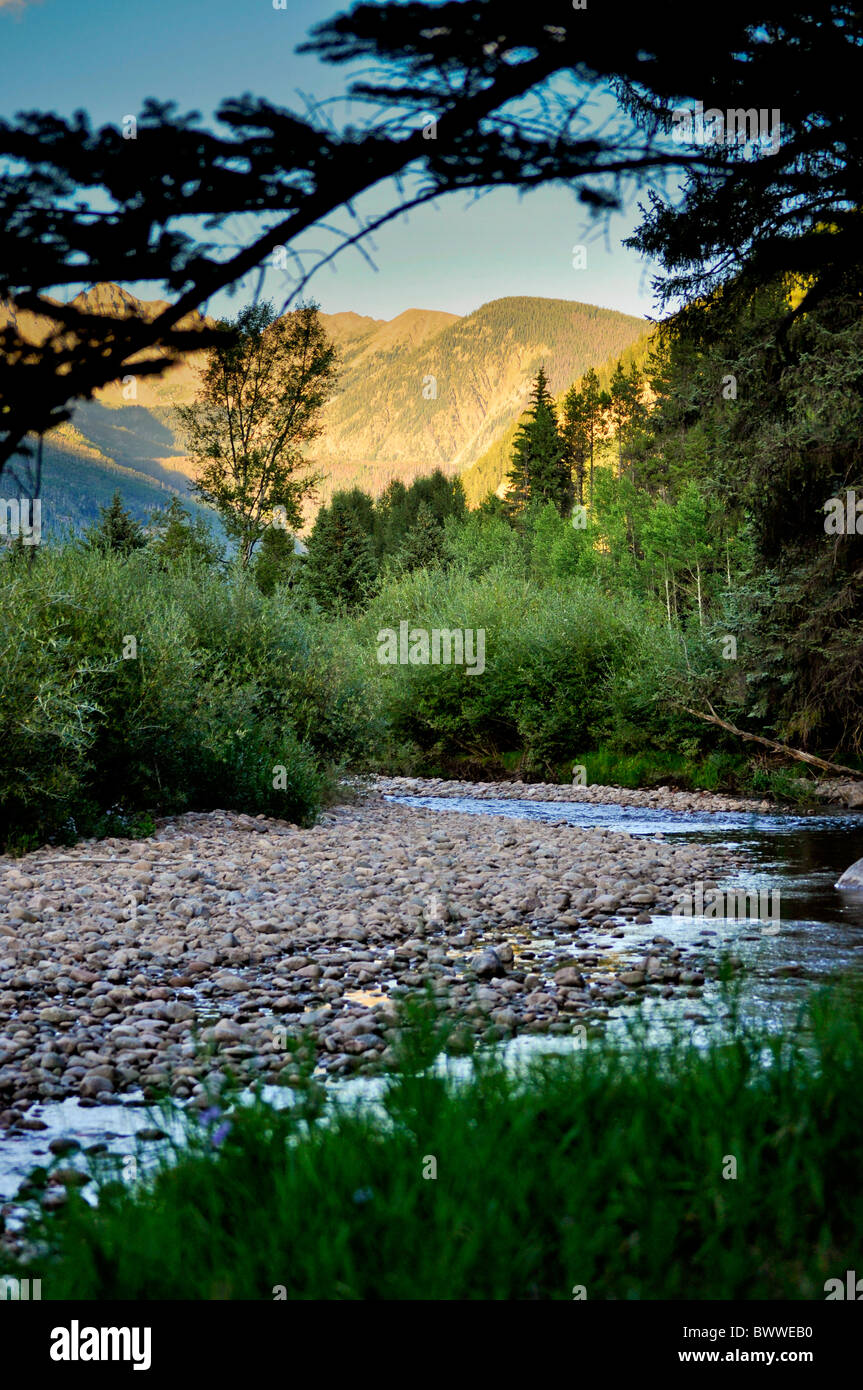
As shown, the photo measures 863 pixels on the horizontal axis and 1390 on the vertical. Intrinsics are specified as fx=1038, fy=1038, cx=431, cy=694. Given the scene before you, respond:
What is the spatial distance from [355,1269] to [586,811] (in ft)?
59.3

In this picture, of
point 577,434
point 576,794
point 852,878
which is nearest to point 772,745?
point 576,794

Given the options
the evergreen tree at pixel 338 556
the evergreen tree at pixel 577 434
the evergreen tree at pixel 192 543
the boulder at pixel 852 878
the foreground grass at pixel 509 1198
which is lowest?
the boulder at pixel 852 878

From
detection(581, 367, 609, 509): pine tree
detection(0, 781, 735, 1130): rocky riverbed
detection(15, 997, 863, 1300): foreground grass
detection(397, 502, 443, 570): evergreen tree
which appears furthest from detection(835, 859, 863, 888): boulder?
detection(581, 367, 609, 509): pine tree

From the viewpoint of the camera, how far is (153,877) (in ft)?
33.5

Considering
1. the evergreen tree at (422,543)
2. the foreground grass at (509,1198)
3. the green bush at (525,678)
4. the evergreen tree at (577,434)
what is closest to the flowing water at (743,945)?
the foreground grass at (509,1198)

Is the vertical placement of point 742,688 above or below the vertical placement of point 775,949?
above

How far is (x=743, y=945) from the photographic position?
8.06m

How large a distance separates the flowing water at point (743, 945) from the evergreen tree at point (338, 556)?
3641 cm

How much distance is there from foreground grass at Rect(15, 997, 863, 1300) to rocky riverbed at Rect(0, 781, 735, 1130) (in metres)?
0.46

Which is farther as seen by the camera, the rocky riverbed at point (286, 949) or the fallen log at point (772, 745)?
the fallen log at point (772, 745)

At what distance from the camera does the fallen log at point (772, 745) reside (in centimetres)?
1972

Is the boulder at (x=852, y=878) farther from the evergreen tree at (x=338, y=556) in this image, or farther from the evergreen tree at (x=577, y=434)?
the evergreen tree at (x=577, y=434)
